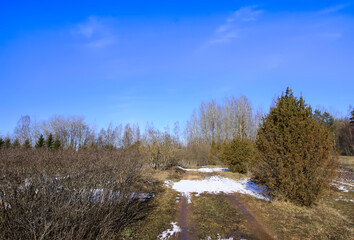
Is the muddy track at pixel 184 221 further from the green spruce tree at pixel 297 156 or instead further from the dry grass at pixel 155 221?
the green spruce tree at pixel 297 156

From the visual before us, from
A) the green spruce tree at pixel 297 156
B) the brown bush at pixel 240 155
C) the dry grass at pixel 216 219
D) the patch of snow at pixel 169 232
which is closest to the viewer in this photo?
the patch of snow at pixel 169 232

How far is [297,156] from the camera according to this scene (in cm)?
620

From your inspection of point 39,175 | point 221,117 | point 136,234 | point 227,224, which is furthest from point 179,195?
point 221,117

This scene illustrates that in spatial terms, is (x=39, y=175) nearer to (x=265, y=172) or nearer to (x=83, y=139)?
(x=265, y=172)

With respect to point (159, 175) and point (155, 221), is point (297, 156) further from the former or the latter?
point (159, 175)

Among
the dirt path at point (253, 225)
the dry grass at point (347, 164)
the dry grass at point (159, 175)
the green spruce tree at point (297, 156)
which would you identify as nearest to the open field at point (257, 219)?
the dirt path at point (253, 225)

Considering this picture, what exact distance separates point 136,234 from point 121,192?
3.29ft

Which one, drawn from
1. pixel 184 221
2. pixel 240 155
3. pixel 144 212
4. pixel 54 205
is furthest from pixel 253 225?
pixel 240 155

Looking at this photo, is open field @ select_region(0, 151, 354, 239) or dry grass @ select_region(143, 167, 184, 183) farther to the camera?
dry grass @ select_region(143, 167, 184, 183)

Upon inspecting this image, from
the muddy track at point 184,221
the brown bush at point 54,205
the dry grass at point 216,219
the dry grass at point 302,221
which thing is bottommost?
the muddy track at point 184,221

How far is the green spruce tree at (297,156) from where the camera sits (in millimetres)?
6172

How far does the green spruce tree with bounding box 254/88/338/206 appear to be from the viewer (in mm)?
6172

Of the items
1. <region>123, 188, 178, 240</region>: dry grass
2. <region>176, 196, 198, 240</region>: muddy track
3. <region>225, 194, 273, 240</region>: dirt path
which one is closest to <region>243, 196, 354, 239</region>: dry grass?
<region>225, 194, 273, 240</region>: dirt path

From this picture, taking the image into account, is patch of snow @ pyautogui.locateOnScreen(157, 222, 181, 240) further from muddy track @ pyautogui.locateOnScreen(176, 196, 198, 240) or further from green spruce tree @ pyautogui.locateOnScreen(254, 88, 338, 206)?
green spruce tree @ pyautogui.locateOnScreen(254, 88, 338, 206)
